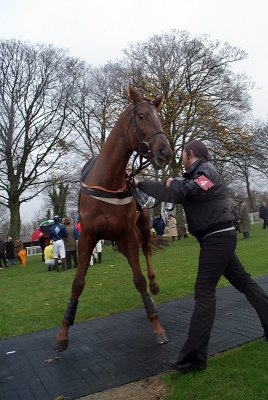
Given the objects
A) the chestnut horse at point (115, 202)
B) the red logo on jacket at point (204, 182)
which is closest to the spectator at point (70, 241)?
the chestnut horse at point (115, 202)

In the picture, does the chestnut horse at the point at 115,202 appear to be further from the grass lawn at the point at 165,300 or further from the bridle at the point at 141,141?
the grass lawn at the point at 165,300

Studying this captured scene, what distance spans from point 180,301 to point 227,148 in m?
19.5

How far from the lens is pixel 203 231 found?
376 centimetres

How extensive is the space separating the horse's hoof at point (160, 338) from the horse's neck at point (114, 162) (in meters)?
1.80

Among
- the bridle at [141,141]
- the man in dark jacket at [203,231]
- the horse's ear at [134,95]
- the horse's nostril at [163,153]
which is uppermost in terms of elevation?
the horse's ear at [134,95]

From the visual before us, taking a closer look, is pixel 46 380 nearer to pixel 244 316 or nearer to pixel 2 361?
pixel 2 361

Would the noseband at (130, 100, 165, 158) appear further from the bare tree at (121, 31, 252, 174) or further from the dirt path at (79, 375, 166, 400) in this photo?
the bare tree at (121, 31, 252, 174)

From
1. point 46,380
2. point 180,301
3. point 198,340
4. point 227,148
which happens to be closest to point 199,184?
point 198,340

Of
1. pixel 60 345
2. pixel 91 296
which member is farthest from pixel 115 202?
pixel 91 296

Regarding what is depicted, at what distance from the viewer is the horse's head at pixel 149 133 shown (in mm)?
3855

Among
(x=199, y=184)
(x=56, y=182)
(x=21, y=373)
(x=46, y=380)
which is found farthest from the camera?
(x=56, y=182)

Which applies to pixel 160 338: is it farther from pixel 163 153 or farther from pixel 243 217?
pixel 243 217

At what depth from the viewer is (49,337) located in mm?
5332

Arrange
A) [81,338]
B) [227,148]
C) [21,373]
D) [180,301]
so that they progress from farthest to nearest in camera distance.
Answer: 1. [227,148]
2. [180,301]
3. [81,338]
4. [21,373]
